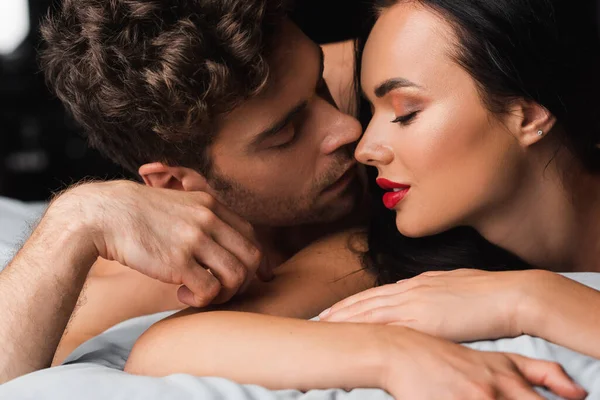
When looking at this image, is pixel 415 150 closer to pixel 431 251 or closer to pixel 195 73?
pixel 431 251

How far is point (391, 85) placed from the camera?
1.66 metres

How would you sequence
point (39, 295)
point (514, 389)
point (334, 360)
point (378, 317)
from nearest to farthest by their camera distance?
point (514, 389)
point (334, 360)
point (378, 317)
point (39, 295)

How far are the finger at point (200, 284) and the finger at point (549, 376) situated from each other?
60 cm

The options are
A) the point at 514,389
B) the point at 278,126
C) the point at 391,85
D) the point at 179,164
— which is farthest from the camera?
the point at 179,164

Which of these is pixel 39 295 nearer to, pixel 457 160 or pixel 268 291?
pixel 268 291

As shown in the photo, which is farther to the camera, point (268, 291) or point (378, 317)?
point (268, 291)

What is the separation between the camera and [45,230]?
1.62 meters

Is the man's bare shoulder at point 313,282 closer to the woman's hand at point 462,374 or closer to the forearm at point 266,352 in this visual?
the forearm at point 266,352

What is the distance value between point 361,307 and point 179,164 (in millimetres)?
826

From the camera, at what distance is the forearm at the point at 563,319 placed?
4.10ft

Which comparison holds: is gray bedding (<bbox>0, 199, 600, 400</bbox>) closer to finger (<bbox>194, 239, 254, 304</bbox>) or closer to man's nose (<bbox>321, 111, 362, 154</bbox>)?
finger (<bbox>194, 239, 254, 304</bbox>)

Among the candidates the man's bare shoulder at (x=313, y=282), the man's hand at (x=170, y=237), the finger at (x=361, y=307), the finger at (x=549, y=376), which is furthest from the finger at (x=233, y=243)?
the finger at (x=549, y=376)

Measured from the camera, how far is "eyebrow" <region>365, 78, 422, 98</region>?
1638mm

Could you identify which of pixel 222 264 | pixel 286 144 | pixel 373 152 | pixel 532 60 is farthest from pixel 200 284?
pixel 532 60
